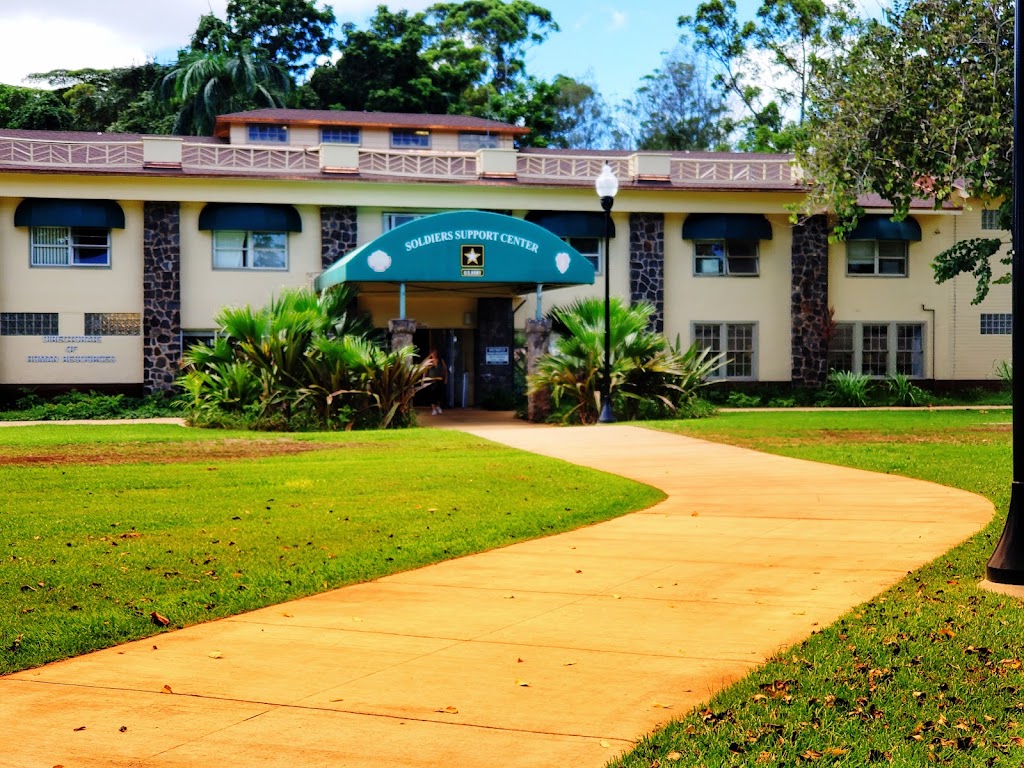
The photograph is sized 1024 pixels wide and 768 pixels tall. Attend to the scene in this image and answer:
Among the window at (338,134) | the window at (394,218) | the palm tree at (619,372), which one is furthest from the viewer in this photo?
the window at (338,134)

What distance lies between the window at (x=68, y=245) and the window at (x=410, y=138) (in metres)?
13.0

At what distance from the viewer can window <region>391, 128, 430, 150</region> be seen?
42.9 metres

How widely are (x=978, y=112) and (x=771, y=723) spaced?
23503 mm

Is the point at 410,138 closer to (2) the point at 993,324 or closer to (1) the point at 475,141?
(1) the point at 475,141

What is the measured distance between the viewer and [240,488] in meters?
13.4

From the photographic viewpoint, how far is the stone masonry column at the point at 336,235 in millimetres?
32938

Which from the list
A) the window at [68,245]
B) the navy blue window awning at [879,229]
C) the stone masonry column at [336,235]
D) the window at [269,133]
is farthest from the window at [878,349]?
the window at [68,245]

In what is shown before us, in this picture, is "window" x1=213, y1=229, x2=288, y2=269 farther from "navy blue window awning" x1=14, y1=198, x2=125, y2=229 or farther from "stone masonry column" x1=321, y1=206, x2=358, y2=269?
"navy blue window awning" x1=14, y1=198, x2=125, y2=229

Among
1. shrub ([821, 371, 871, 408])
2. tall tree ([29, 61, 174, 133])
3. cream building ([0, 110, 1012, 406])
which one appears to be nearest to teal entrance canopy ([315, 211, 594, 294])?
cream building ([0, 110, 1012, 406])

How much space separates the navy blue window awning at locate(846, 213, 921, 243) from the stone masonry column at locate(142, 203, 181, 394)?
1775 centimetres

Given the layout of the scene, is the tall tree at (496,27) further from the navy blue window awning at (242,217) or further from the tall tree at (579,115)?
the navy blue window awning at (242,217)

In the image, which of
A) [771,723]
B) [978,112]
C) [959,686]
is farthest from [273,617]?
[978,112]

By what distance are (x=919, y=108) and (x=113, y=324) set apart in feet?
64.1

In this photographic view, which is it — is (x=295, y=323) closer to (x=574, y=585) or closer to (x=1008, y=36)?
(x=1008, y=36)
